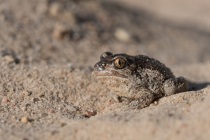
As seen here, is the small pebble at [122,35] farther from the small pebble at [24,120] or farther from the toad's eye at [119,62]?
the small pebble at [24,120]

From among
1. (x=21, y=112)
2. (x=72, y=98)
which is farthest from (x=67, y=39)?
(x=21, y=112)

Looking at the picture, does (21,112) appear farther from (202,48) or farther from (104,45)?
(202,48)

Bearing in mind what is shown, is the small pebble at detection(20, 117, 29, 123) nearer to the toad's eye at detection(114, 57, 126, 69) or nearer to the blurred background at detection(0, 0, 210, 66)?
the toad's eye at detection(114, 57, 126, 69)

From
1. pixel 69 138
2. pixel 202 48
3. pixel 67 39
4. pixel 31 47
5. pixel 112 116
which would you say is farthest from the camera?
pixel 202 48

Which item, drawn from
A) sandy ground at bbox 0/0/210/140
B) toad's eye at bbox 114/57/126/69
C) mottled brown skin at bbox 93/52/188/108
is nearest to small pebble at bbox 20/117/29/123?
sandy ground at bbox 0/0/210/140

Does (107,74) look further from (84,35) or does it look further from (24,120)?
(84,35)

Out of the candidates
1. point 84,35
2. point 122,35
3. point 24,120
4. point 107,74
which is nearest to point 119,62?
point 107,74
